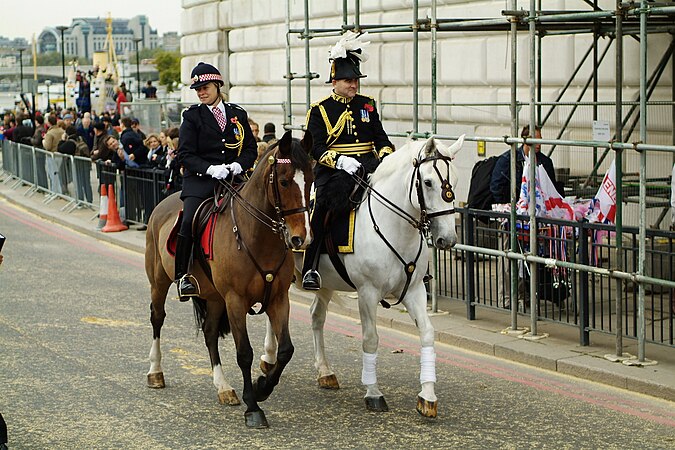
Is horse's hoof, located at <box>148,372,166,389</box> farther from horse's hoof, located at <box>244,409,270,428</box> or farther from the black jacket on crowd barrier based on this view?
the black jacket on crowd barrier

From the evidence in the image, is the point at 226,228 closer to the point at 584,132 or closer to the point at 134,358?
the point at 134,358

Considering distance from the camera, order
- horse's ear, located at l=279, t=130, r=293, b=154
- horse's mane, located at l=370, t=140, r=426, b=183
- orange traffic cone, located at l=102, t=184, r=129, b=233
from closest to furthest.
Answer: horse's ear, located at l=279, t=130, r=293, b=154 < horse's mane, located at l=370, t=140, r=426, b=183 < orange traffic cone, located at l=102, t=184, r=129, b=233

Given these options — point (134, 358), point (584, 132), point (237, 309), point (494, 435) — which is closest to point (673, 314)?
point (494, 435)

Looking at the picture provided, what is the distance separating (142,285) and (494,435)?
8212 millimetres

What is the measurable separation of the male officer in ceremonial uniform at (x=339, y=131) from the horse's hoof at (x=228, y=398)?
1035 millimetres

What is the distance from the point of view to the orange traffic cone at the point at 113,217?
20.6 m

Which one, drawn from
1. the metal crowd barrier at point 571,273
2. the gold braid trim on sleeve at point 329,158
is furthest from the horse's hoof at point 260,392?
the metal crowd barrier at point 571,273

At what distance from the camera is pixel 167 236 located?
962cm

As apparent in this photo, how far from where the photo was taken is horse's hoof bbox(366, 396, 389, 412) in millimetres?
8812

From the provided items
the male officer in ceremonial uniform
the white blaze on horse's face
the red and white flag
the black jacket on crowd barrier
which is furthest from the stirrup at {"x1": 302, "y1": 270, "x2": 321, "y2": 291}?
the black jacket on crowd barrier

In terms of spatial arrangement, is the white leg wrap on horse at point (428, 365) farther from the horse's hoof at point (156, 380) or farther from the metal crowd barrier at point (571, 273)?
the horse's hoof at point (156, 380)

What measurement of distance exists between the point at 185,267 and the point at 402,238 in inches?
70.7

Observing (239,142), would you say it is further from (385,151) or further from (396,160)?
(396,160)

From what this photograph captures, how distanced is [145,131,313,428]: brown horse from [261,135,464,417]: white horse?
2.18ft
